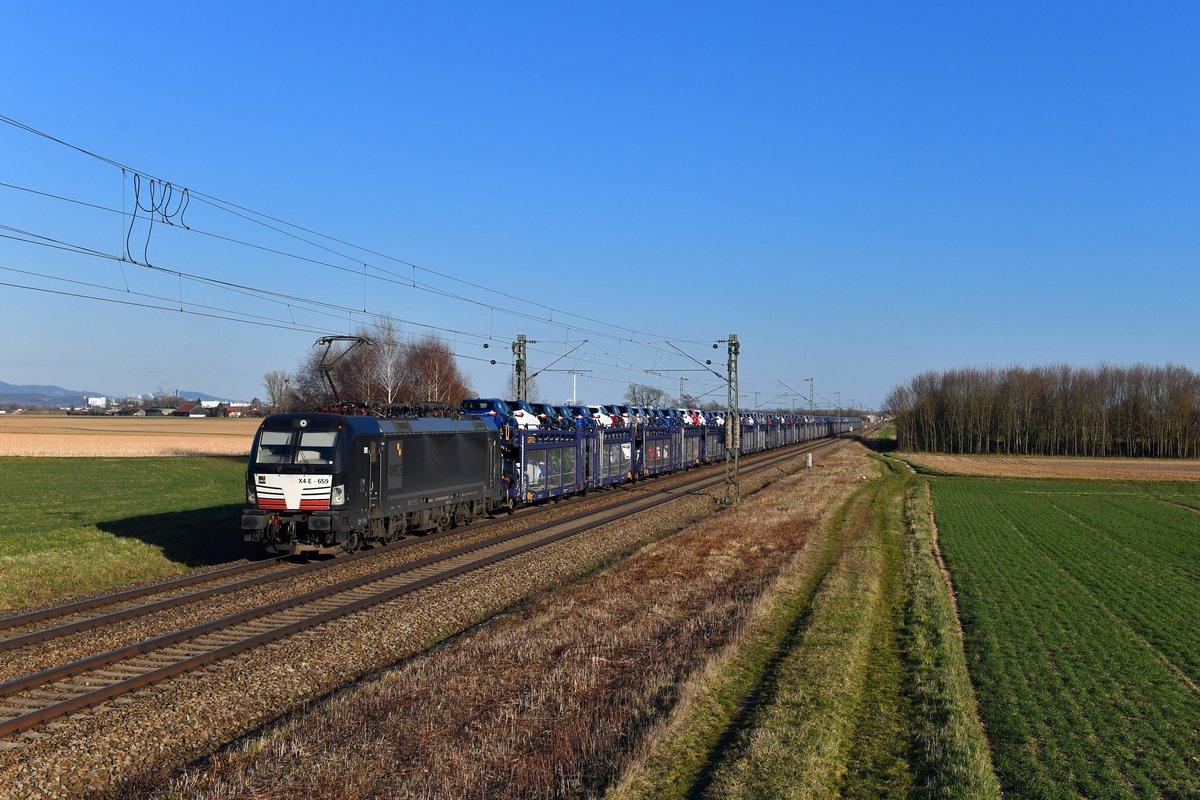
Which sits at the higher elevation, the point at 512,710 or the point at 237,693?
the point at 512,710

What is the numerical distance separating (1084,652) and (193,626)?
1428 centimetres

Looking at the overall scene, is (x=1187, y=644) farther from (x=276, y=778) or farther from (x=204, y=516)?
(x=204, y=516)

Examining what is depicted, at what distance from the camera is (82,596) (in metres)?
17.1

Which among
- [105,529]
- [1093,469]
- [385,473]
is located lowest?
[1093,469]

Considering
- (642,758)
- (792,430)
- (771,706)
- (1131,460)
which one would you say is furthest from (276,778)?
(1131,460)

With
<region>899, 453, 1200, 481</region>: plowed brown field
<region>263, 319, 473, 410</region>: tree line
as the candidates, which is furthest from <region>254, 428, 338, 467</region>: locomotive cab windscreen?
<region>899, 453, 1200, 481</region>: plowed brown field

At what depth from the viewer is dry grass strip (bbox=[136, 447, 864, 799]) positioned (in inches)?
311

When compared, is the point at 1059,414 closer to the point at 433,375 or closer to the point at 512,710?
the point at 433,375

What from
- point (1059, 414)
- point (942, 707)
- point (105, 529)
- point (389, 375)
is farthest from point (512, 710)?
point (1059, 414)

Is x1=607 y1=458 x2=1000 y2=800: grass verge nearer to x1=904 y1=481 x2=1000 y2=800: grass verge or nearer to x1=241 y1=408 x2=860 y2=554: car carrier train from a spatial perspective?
x1=904 y1=481 x2=1000 y2=800: grass verge

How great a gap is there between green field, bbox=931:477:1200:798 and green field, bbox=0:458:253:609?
17.0 meters

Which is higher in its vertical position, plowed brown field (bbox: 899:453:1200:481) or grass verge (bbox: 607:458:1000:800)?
grass verge (bbox: 607:458:1000:800)

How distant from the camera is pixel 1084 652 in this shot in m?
13.7

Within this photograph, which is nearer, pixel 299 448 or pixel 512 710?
pixel 512 710
